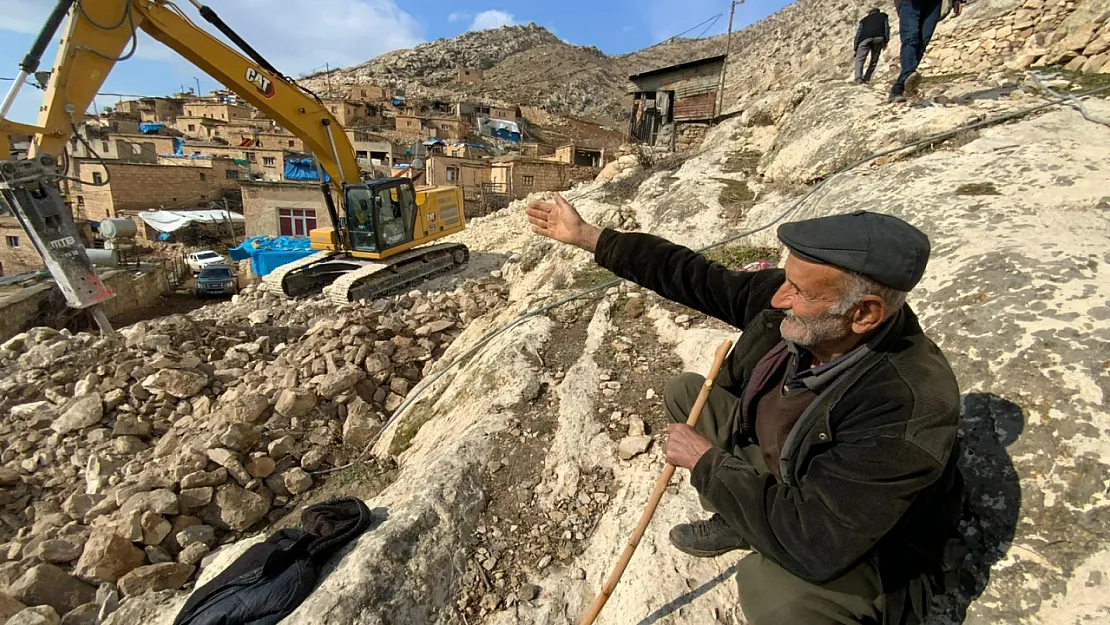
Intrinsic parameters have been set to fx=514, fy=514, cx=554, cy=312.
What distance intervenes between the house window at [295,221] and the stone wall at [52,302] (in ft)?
22.3

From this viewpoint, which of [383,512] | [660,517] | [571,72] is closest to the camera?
[660,517]

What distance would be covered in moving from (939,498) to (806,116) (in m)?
7.98

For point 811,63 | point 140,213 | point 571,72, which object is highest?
point 571,72

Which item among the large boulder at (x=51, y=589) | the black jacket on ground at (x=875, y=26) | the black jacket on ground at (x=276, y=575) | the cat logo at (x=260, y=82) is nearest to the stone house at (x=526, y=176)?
the cat logo at (x=260, y=82)

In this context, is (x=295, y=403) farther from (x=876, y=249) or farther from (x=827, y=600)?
(x=876, y=249)

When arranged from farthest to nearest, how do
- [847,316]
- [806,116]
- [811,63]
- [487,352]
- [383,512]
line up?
[811,63]
[806,116]
[487,352]
[383,512]
[847,316]

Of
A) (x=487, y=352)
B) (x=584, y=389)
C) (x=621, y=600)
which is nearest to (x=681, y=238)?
(x=487, y=352)

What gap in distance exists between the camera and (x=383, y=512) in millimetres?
3041

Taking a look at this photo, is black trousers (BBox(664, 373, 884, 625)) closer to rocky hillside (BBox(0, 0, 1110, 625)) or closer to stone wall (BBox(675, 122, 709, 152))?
rocky hillside (BBox(0, 0, 1110, 625))

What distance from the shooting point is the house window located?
23.2m

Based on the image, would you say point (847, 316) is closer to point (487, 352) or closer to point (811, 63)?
point (487, 352)

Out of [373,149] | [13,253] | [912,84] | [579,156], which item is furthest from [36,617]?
[373,149]

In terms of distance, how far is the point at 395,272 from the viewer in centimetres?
1074

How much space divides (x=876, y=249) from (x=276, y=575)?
299 centimetres
